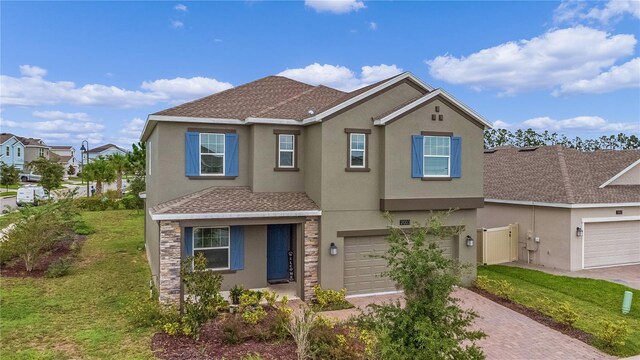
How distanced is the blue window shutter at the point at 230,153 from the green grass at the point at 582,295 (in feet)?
33.1

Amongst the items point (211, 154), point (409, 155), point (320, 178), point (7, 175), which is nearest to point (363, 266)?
point (320, 178)

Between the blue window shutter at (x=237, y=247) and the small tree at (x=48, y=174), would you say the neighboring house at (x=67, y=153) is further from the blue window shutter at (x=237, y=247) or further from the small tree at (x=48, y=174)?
the blue window shutter at (x=237, y=247)

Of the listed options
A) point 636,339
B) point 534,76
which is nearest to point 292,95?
point 636,339

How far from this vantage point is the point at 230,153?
1388 centimetres

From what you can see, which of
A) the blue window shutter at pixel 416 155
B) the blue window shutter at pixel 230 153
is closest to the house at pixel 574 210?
the blue window shutter at pixel 416 155

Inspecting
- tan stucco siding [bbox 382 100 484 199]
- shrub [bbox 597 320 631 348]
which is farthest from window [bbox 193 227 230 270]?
shrub [bbox 597 320 631 348]

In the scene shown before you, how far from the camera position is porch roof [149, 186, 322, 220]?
37.5 feet

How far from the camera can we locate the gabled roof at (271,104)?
13.2 meters

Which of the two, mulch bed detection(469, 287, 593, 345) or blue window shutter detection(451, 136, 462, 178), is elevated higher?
blue window shutter detection(451, 136, 462, 178)

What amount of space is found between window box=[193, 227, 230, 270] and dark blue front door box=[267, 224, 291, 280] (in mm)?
1624

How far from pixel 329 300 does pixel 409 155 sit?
209 inches

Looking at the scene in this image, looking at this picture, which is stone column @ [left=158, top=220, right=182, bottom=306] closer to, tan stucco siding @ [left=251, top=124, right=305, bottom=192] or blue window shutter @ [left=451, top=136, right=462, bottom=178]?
tan stucco siding @ [left=251, top=124, right=305, bottom=192]

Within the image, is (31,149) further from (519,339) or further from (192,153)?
(519,339)

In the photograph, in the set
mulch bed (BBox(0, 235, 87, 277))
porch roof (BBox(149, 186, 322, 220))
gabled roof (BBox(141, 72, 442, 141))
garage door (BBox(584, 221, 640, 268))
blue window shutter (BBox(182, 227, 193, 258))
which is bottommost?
mulch bed (BBox(0, 235, 87, 277))
